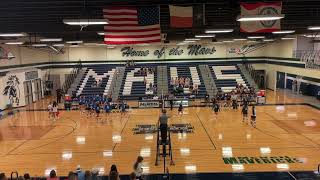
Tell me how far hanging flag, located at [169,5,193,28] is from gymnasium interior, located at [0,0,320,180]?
0.04 metres

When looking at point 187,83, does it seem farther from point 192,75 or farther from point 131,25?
point 131,25

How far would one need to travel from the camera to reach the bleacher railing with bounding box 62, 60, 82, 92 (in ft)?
129

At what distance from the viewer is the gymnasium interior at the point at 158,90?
12000 mm

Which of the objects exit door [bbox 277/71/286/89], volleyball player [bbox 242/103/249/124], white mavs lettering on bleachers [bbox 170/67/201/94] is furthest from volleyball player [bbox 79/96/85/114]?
exit door [bbox 277/71/286/89]

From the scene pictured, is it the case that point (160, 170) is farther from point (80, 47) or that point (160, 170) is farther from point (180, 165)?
point (80, 47)

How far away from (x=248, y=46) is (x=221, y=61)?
159 inches

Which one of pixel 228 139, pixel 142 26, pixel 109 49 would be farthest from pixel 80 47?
pixel 142 26

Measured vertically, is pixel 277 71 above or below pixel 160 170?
above

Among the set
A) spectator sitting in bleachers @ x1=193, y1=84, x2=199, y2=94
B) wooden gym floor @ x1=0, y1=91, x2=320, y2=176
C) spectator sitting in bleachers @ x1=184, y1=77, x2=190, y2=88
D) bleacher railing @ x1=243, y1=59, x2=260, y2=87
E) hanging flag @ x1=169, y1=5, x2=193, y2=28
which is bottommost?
wooden gym floor @ x1=0, y1=91, x2=320, y2=176

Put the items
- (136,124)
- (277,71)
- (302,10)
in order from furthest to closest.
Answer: (277,71), (136,124), (302,10)

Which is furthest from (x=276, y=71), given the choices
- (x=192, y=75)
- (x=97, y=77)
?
(x=97, y=77)

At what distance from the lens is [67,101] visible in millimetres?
31016

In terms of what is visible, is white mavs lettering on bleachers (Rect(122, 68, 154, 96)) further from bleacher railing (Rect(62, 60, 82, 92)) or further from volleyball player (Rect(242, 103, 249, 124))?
volleyball player (Rect(242, 103, 249, 124))

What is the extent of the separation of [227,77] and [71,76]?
19.5 metres
